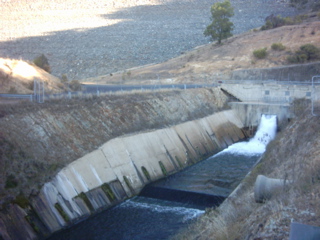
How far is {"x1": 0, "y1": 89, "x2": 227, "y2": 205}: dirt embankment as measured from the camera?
1819 centimetres

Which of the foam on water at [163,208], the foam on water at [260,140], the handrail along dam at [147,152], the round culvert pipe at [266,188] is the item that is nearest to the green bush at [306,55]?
the handrail along dam at [147,152]

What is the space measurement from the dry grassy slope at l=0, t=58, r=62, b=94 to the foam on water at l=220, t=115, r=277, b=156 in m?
16.4

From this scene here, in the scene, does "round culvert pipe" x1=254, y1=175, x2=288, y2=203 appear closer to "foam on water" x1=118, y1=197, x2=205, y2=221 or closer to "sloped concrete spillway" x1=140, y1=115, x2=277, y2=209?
"foam on water" x1=118, y1=197, x2=205, y2=221

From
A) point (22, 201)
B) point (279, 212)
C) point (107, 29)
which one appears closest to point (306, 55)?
point (22, 201)

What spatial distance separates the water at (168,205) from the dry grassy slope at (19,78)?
13.8m

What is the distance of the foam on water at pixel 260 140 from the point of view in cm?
3359

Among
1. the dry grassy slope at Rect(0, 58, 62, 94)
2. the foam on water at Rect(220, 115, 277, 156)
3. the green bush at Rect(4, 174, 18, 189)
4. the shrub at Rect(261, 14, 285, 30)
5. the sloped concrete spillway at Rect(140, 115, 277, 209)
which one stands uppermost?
the dry grassy slope at Rect(0, 58, 62, 94)

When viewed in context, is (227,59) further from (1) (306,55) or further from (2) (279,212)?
(2) (279,212)

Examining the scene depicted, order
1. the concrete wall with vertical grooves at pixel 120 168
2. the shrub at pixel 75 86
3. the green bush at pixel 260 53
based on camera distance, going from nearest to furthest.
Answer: the concrete wall with vertical grooves at pixel 120 168
the shrub at pixel 75 86
the green bush at pixel 260 53

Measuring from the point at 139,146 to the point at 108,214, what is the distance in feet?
22.8

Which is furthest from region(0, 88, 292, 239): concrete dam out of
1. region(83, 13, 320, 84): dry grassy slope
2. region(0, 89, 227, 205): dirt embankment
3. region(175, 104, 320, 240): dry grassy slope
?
region(83, 13, 320, 84): dry grassy slope

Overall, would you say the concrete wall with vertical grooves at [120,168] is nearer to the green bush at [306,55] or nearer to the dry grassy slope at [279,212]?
the dry grassy slope at [279,212]

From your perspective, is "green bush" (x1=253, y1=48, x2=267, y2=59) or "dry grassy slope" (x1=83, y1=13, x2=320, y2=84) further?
"green bush" (x1=253, y1=48, x2=267, y2=59)

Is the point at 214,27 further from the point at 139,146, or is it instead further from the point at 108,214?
the point at 108,214
